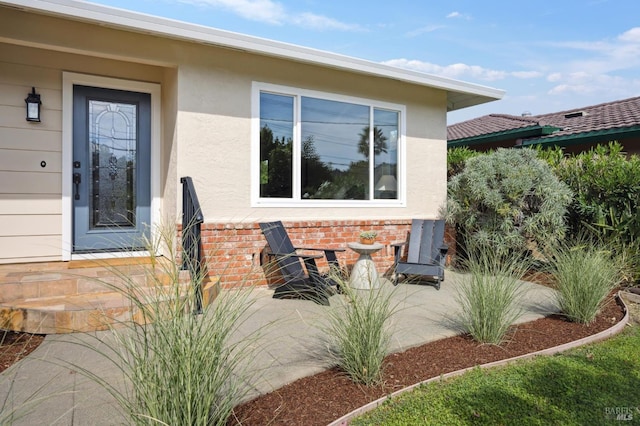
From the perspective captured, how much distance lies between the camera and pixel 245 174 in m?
5.53

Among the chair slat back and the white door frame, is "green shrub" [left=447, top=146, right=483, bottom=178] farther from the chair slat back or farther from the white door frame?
the white door frame

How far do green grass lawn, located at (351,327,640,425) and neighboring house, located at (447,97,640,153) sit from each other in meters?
7.96

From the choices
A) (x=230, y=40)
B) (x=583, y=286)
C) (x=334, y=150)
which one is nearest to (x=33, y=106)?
(x=230, y=40)

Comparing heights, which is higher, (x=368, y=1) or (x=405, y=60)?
(x=405, y=60)

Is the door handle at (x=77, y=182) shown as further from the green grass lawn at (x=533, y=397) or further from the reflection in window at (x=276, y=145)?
the green grass lawn at (x=533, y=397)

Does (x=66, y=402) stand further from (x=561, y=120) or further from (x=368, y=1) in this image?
(x=561, y=120)

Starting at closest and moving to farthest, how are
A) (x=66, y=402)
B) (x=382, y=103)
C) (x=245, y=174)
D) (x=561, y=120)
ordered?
(x=66, y=402), (x=245, y=174), (x=382, y=103), (x=561, y=120)

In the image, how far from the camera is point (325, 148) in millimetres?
Answer: 6324

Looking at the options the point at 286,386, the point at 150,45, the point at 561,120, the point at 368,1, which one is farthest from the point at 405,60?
the point at 286,386

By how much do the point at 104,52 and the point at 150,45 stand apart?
0.52 meters

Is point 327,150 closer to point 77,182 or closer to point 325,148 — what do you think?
point 325,148

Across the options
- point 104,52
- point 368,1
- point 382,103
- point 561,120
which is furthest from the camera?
point 561,120

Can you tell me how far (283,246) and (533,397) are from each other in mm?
3261

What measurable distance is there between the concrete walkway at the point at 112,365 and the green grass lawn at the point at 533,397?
65 centimetres
